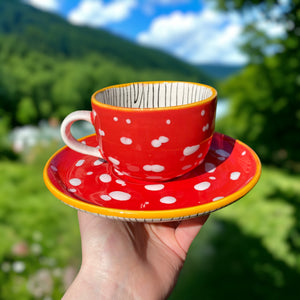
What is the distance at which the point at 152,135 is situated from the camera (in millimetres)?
1110

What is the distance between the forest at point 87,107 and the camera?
3.14 metres

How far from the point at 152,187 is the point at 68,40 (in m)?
10.6

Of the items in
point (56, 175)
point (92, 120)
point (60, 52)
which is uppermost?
point (92, 120)

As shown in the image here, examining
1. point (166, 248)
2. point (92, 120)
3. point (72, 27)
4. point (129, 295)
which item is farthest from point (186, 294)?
point (72, 27)

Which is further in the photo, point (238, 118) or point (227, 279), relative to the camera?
point (238, 118)

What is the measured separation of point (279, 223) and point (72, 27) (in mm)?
10642

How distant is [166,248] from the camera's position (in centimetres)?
157

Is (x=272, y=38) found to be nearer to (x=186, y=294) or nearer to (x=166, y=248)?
(x=186, y=294)

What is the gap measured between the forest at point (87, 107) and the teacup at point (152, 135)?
2.22 meters

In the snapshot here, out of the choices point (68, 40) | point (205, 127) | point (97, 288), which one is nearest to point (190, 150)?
point (205, 127)

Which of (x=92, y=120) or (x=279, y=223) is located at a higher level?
(x=92, y=120)

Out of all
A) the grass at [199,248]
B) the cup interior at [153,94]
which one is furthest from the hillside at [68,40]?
the cup interior at [153,94]

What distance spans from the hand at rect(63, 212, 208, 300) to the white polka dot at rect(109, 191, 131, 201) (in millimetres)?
324

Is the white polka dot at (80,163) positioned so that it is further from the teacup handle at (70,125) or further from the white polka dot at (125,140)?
the white polka dot at (125,140)
